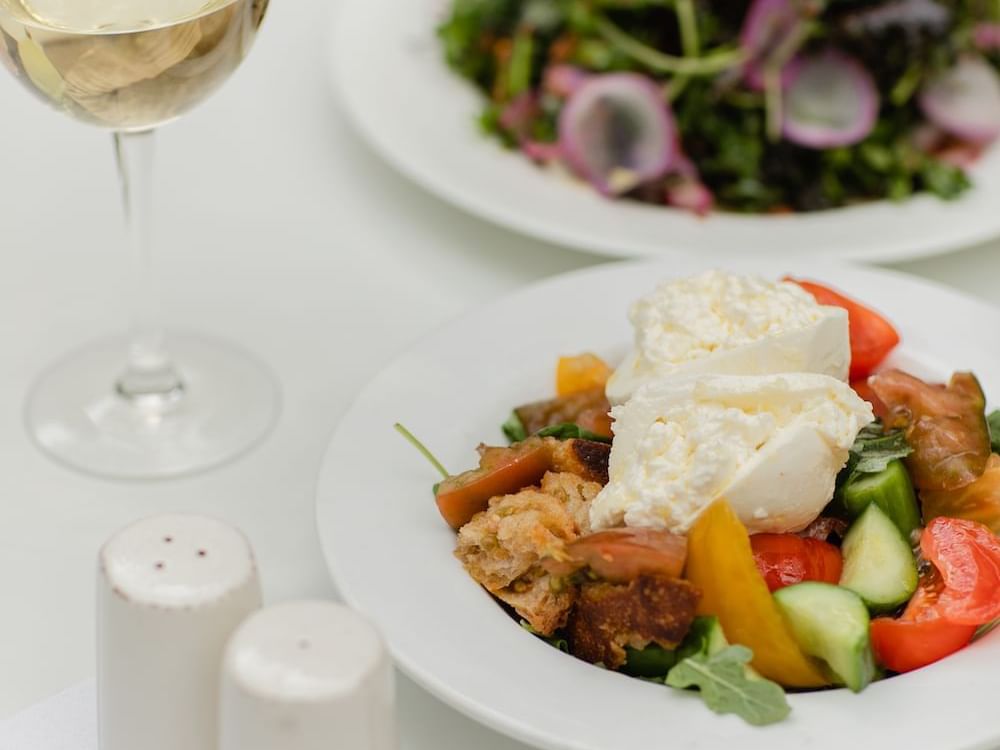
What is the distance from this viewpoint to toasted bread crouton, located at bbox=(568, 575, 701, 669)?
1.45 meters

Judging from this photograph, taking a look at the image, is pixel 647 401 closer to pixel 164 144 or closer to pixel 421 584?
pixel 421 584

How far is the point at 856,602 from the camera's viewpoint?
145 centimetres

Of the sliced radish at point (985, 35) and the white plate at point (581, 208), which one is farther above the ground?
the sliced radish at point (985, 35)

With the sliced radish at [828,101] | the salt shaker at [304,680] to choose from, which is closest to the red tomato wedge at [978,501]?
the salt shaker at [304,680]

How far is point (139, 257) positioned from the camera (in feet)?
6.77

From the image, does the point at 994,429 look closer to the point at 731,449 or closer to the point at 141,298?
the point at 731,449

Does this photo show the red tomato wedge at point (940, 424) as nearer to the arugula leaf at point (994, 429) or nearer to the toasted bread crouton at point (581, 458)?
the arugula leaf at point (994, 429)

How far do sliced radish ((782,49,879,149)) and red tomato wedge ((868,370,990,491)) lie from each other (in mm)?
1051

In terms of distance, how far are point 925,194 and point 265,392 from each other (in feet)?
3.96

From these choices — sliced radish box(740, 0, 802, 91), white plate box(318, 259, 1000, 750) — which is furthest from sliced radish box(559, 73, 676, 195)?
white plate box(318, 259, 1000, 750)

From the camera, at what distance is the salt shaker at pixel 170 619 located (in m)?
1.22

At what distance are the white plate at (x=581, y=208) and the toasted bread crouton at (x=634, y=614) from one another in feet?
2.60

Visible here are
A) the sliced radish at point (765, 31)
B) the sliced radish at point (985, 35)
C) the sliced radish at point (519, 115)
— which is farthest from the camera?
the sliced radish at point (985, 35)

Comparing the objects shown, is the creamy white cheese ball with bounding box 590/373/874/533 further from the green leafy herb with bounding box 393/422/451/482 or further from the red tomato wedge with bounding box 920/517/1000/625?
the green leafy herb with bounding box 393/422/451/482
